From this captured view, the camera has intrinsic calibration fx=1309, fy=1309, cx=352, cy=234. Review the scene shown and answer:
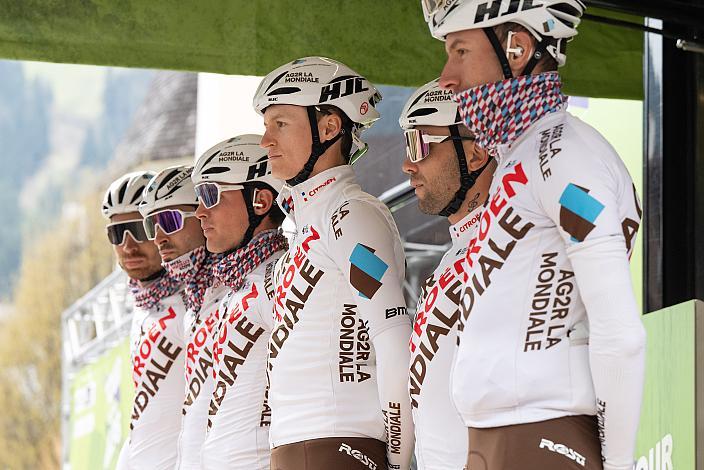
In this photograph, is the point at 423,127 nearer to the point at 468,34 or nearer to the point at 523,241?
the point at 468,34

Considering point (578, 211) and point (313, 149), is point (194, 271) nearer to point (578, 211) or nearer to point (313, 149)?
point (313, 149)

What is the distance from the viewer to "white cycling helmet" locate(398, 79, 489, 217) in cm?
449

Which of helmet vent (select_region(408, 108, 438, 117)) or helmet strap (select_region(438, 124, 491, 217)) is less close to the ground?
helmet vent (select_region(408, 108, 438, 117))

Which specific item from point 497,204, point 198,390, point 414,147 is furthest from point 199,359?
point 497,204

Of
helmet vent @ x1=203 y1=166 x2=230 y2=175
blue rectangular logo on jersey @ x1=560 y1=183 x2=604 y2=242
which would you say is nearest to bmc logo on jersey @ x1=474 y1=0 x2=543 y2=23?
blue rectangular logo on jersey @ x1=560 y1=183 x2=604 y2=242

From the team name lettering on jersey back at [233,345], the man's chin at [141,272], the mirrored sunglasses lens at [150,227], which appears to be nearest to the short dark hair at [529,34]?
the team name lettering on jersey back at [233,345]

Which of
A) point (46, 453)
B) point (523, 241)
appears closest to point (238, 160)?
point (523, 241)

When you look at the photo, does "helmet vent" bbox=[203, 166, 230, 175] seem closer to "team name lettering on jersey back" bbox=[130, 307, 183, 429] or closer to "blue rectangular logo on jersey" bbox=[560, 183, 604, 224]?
"team name lettering on jersey back" bbox=[130, 307, 183, 429]

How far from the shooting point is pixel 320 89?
4.96m

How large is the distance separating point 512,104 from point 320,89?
4.79 feet

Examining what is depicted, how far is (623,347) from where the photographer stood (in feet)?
10.4

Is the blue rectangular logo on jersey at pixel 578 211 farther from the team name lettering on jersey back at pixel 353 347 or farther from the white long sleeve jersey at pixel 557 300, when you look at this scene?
the team name lettering on jersey back at pixel 353 347

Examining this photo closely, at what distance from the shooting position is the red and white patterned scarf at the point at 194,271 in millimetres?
6180

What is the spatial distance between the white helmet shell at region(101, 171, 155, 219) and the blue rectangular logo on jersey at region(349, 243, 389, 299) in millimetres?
2840
